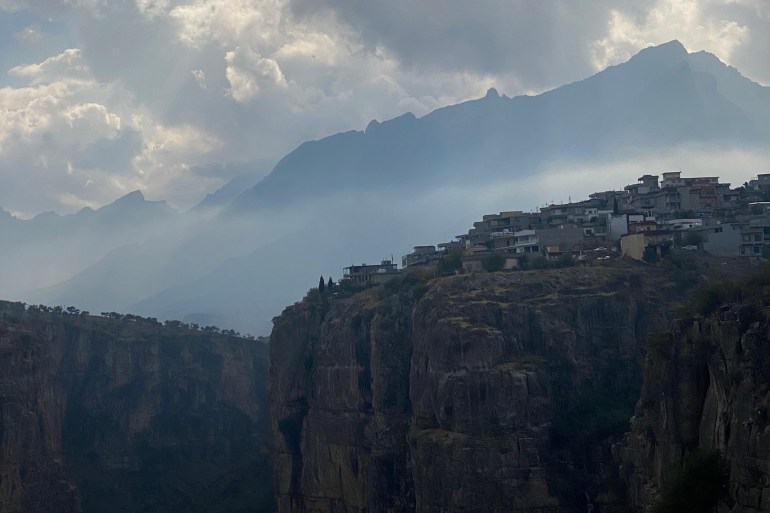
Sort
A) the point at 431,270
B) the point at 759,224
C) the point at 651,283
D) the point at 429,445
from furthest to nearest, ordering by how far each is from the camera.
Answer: the point at 431,270, the point at 759,224, the point at 651,283, the point at 429,445

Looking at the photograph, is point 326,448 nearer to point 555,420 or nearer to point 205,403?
point 555,420

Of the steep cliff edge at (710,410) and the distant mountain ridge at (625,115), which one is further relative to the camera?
the distant mountain ridge at (625,115)

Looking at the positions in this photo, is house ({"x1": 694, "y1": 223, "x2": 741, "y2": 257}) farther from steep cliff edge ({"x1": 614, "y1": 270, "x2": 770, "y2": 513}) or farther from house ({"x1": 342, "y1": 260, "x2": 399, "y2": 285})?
steep cliff edge ({"x1": 614, "y1": 270, "x2": 770, "y2": 513})

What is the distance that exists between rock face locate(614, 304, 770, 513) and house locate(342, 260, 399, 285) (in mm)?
35555

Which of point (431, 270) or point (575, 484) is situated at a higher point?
point (431, 270)

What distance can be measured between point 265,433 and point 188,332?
50.0ft

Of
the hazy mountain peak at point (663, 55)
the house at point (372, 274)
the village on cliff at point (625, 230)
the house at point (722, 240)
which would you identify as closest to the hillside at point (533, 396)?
the village on cliff at point (625, 230)

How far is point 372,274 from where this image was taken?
83188mm

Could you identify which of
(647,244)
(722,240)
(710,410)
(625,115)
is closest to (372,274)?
(647,244)

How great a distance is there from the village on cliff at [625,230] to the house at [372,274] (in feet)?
0.13

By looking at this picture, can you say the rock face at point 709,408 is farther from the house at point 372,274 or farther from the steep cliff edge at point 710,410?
the house at point 372,274

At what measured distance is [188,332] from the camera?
12200 cm

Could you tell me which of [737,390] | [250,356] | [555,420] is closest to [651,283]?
[555,420]

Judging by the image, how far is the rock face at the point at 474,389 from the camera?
177ft
